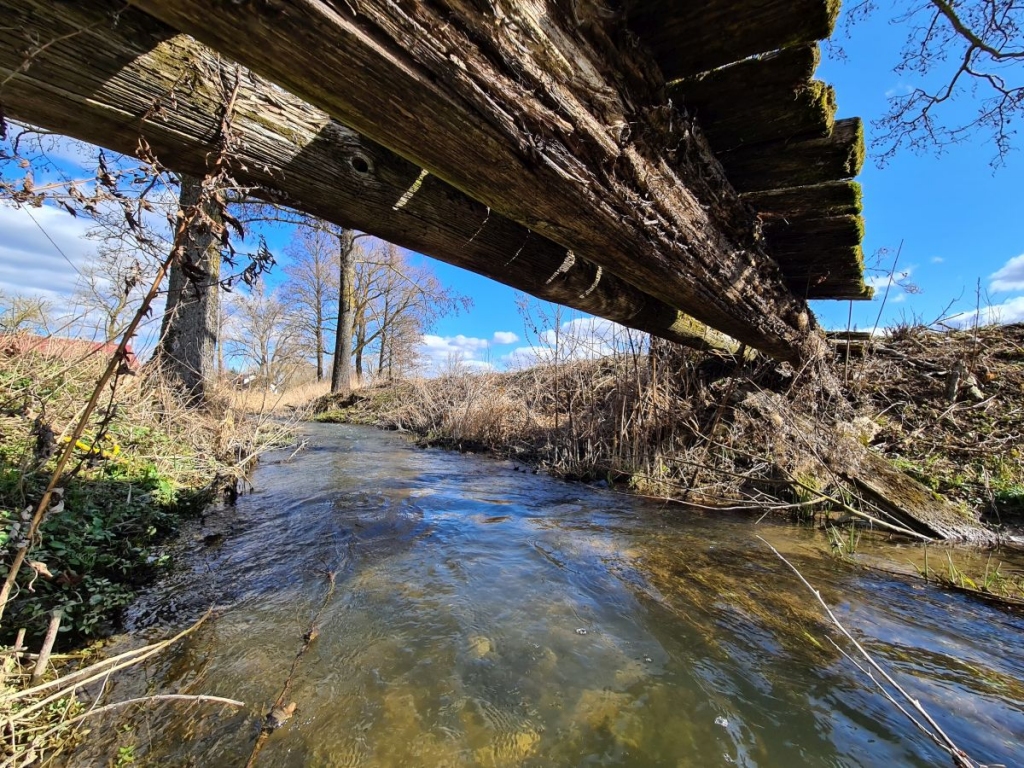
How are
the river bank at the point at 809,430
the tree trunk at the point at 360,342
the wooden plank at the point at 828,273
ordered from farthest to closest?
the tree trunk at the point at 360,342, the river bank at the point at 809,430, the wooden plank at the point at 828,273

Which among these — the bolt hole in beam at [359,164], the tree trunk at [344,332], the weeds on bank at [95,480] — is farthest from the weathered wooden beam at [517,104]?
the tree trunk at [344,332]

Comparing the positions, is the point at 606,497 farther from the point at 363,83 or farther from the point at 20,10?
the point at 20,10

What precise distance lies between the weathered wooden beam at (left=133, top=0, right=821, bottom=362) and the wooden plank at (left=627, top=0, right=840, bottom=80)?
0.10m

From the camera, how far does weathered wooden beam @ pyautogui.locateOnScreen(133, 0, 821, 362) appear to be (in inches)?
39.0

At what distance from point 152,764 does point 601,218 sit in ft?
8.05

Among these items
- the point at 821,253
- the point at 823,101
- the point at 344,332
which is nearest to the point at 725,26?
the point at 823,101

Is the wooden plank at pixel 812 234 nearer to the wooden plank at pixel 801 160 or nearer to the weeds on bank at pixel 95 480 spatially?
the wooden plank at pixel 801 160

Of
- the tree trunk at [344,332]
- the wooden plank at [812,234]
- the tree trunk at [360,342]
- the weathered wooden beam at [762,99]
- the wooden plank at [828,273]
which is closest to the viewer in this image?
the weathered wooden beam at [762,99]

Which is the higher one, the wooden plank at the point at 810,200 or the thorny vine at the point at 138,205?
the wooden plank at the point at 810,200

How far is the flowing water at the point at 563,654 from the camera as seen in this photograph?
1395mm

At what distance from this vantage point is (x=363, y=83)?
1.11 metres

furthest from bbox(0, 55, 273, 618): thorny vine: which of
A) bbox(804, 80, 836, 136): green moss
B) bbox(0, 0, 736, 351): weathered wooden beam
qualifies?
bbox(804, 80, 836, 136): green moss

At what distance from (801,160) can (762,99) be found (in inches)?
24.0

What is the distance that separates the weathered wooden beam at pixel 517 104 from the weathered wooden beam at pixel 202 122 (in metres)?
0.34
